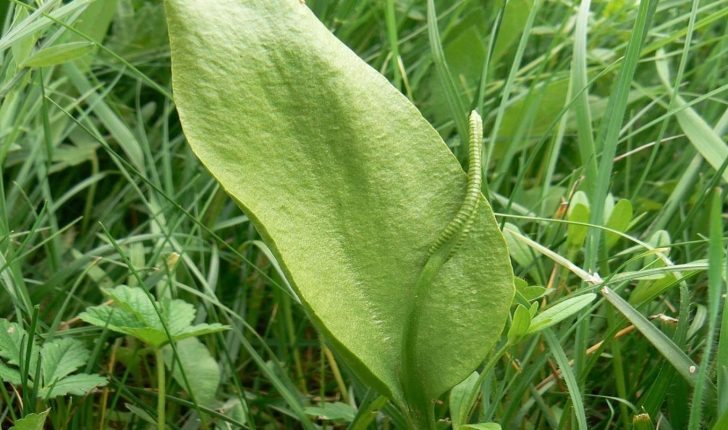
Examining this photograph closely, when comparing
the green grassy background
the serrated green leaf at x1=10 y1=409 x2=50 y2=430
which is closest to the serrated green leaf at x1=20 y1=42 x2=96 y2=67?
the green grassy background

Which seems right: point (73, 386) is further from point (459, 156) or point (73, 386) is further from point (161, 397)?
point (459, 156)

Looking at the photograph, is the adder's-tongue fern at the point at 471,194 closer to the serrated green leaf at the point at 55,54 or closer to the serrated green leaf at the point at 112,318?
the serrated green leaf at the point at 112,318

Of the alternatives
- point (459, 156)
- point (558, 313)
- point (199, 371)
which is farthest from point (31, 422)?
point (459, 156)

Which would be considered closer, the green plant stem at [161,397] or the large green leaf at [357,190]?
the large green leaf at [357,190]

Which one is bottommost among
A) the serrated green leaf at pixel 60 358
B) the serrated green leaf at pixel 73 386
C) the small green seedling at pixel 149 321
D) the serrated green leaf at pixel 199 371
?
the serrated green leaf at pixel 199 371

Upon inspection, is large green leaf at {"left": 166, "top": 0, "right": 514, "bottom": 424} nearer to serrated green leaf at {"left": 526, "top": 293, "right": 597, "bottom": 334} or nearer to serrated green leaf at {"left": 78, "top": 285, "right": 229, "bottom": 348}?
serrated green leaf at {"left": 526, "top": 293, "right": 597, "bottom": 334}

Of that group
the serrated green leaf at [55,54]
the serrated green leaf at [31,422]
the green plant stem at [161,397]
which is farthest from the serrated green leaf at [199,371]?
the serrated green leaf at [55,54]
